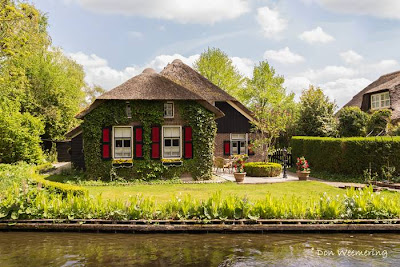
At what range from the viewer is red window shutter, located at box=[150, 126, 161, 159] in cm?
1725

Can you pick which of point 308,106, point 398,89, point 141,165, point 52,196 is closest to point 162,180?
point 141,165

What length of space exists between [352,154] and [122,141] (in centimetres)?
1128

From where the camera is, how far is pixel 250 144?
24828 millimetres

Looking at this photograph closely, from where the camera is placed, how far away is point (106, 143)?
17125 millimetres

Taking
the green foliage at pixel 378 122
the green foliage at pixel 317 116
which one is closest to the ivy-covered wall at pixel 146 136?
the green foliage at pixel 317 116

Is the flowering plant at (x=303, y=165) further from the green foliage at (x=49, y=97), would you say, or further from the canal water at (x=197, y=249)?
the green foliage at (x=49, y=97)

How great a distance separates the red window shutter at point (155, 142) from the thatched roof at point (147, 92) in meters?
1.55

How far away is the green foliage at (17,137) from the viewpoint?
2256 cm

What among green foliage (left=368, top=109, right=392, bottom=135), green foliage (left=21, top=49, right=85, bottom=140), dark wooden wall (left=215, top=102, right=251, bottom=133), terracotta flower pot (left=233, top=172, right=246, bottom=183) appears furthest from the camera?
green foliage (left=21, top=49, right=85, bottom=140)

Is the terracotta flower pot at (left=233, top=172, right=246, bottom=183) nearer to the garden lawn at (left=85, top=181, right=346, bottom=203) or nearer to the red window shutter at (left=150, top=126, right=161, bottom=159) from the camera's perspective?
the garden lawn at (left=85, top=181, right=346, bottom=203)

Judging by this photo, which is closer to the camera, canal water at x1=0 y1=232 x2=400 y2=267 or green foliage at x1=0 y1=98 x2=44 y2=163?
canal water at x1=0 y1=232 x2=400 y2=267

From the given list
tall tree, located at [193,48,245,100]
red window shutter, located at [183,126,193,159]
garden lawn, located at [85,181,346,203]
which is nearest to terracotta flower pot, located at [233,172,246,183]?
garden lawn, located at [85,181,346,203]

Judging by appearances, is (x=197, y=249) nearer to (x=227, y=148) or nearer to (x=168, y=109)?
(x=168, y=109)

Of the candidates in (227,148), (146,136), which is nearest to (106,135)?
(146,136)
